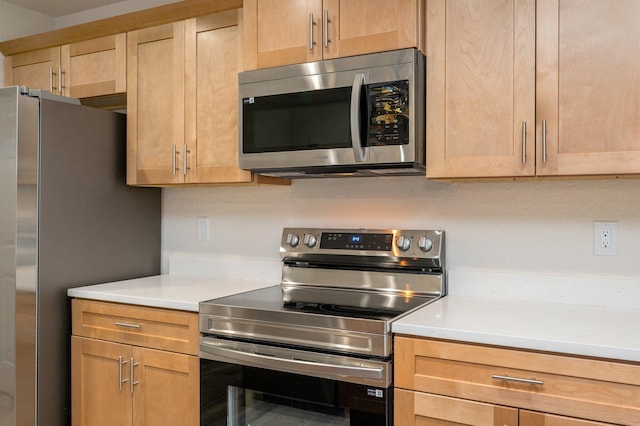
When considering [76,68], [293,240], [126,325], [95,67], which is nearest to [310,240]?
[293,240]

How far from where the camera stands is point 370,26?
1.96 m

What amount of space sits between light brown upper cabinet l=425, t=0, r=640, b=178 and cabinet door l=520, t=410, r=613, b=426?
2.44ft

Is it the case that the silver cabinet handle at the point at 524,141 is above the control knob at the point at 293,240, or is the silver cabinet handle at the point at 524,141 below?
above

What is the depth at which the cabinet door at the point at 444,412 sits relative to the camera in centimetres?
149

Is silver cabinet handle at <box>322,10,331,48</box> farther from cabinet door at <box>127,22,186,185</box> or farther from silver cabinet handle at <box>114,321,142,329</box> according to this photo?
silver cabinet handle at <box>114,321,142,329</box>

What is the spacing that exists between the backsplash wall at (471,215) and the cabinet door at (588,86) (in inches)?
11.9

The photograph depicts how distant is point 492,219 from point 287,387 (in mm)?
1021

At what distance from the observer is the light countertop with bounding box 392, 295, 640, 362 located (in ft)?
4.56

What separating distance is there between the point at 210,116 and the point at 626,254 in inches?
69.2

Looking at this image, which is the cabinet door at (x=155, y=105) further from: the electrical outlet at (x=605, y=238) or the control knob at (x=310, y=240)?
the electrical outlet at (x=605, y=238)

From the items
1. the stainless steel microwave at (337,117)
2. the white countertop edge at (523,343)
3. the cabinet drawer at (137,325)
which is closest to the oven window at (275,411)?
the cabinet drawer at (137,325)

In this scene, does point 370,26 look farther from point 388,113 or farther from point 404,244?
point 404,244

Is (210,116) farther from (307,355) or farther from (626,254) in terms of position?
(626,254)

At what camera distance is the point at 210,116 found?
7.75 ft
